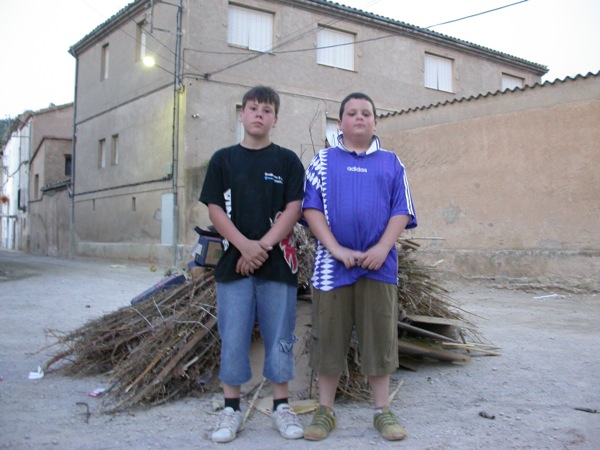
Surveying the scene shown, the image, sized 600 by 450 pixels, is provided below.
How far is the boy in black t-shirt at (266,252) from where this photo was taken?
287 centimetres

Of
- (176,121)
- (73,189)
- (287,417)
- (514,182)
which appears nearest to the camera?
(287,417)

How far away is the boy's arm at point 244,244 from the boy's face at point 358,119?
770 millimetres

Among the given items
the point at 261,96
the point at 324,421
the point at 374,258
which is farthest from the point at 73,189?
the point at 374,258

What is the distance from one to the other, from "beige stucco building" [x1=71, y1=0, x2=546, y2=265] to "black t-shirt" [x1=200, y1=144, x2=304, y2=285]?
1205 centimetres

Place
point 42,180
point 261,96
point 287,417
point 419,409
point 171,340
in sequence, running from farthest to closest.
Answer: point 42,180, point 171,340, point 419,409, point 261,96, point 287,417

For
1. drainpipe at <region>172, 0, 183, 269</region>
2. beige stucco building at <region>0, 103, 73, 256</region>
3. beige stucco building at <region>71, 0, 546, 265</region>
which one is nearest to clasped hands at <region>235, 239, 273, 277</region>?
beige stucco building at <region>71, 0, 546, 265</region>

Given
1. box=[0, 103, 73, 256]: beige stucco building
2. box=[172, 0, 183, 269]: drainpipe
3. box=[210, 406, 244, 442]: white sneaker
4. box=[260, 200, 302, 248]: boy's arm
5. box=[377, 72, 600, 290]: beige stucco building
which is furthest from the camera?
box=[0, 103, 73, 256]: beige stucco building

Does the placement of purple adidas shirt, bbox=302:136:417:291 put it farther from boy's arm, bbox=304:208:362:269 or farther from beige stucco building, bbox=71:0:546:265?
beige stucco building, bbox=71:0:546:265

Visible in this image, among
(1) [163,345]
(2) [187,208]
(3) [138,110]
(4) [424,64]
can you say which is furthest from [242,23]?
(1) [163,345]

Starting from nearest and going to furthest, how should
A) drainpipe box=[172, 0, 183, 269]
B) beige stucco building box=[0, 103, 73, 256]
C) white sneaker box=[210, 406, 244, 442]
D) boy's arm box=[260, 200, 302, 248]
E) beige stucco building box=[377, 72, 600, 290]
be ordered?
white sneaker box=[210, 406, 244, 442], boy's arm box=[260, 200, 302, 248], beige stucco building box=[377, 72, 600, 290], drainpipe box=[172, 0, 183, 269], beige stucco building box=[0, 103, 73, 256]

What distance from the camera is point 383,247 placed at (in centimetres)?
279

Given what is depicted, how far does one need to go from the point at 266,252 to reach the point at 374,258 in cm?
54

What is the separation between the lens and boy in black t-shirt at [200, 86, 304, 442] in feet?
9.43

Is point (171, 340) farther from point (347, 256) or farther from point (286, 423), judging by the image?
point (347, 256)
